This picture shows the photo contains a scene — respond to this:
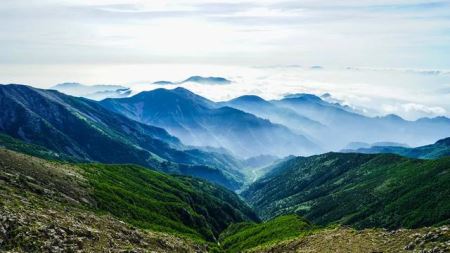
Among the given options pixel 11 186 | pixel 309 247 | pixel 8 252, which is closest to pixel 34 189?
pixel 11 186

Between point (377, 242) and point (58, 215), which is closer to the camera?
point (377, 242)

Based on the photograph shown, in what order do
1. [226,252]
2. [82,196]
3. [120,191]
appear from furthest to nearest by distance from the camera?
[120,191] < [226,252] < [82,196]

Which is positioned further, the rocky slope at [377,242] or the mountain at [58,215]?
the mountain at [58,215]

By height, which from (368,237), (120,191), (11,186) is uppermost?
(11,186)

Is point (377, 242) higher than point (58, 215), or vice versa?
Result: point (58, 215)

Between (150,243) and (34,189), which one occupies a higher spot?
(34,189)

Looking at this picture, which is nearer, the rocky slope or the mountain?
the rocky slope

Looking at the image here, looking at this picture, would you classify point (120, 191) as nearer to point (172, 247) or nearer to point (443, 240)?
point (172, 247)

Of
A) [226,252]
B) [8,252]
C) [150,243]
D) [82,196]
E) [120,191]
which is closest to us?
[8,252]

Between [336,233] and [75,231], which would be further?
[336,233]
